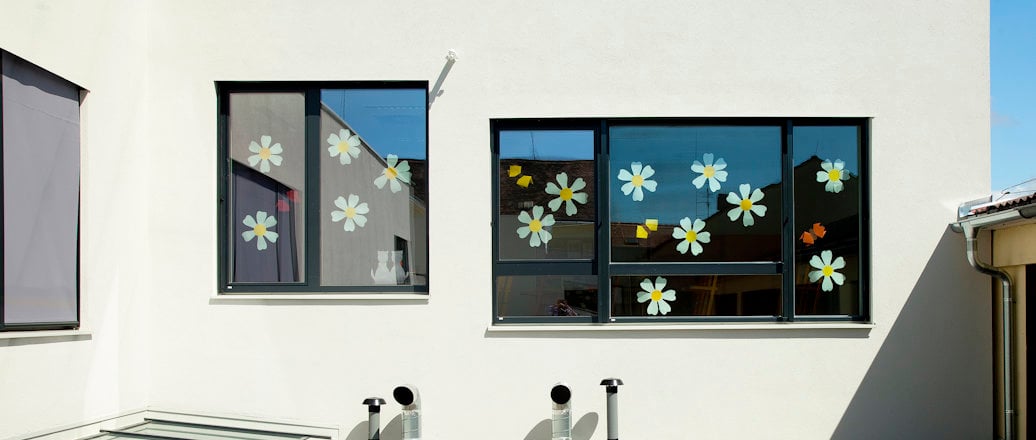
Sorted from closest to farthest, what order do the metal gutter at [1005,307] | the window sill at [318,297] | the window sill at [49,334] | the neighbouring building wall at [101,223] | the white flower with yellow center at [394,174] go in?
the window sill at [49,334]
the neighbouring building wall at [101,223]
the metal gutter at [1005,307]
the window sill at [318,297]
the white flower with yellow center at [394,174]

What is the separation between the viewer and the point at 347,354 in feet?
18.7

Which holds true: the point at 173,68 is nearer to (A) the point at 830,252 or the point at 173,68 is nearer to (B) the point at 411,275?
(B) the point at 411,275

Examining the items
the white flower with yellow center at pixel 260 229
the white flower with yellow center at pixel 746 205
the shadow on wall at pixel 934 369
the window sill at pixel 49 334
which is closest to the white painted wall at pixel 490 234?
the shadow on wall at pixel 934 369

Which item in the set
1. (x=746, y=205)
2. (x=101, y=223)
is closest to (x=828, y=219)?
(x=746, y=205)

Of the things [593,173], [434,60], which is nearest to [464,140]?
[434,60]

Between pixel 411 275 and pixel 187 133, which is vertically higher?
pixel 187 133

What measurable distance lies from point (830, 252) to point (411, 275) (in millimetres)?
3538

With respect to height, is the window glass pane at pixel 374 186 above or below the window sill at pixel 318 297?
above

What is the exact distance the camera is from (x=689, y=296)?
19.2 ft

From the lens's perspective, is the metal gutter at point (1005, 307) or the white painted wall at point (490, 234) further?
the white painted wall at point (490, 234)

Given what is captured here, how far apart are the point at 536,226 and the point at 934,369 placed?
348 cm

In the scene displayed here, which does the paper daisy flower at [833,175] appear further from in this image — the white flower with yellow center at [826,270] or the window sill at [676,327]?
the window sill at [676,327]

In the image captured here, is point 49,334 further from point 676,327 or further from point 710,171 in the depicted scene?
point 710,171

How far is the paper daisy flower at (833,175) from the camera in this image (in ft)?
19.4
